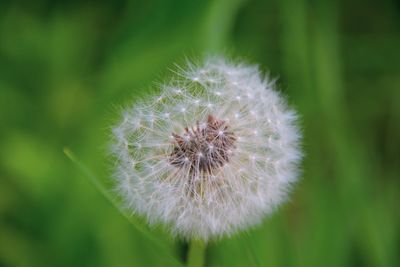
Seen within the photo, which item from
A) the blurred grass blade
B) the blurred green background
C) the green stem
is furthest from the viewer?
the blurred green background

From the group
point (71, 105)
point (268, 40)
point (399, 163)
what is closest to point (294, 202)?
point (399, 163)

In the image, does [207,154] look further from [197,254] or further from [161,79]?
[161,79]

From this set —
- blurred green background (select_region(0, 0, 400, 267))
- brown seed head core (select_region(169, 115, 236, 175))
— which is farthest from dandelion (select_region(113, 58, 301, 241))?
blurred green background (select_region(0, 0, 400, 267))

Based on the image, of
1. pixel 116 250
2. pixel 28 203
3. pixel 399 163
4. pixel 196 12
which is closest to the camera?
pixel 116 250

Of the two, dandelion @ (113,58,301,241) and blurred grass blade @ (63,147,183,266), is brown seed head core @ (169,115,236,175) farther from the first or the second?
blurred grass blade @ (63,147,183,266)

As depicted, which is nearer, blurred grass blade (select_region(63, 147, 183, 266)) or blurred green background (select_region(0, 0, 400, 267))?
blurred grass blade (select_region(63, 147, 183, 266))

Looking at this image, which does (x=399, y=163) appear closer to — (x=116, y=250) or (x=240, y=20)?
(x=240, y=20)
